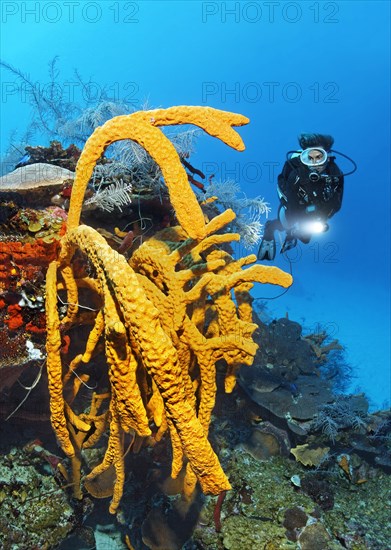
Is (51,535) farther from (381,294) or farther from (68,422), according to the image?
(381,294)

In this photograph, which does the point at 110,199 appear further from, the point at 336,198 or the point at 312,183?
the point at 336,198

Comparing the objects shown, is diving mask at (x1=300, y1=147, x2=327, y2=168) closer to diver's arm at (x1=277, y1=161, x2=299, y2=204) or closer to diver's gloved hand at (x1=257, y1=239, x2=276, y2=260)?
diver's arm at (x1=277, y1=161, x2=299, y2=204)

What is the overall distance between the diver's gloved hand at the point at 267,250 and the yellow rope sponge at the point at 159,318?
3801 millimetres

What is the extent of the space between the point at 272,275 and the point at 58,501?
11.2 ft

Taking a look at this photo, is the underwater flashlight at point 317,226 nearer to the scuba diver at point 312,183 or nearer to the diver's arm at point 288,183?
the scuba diver at point 312,183

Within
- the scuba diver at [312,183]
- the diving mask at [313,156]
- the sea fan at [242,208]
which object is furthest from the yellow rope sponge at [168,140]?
the scuba diver at [312,183]

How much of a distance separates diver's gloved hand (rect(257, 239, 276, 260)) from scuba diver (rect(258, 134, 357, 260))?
110 cm

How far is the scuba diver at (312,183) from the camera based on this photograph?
5.57 metres

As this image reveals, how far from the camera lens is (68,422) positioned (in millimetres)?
3105

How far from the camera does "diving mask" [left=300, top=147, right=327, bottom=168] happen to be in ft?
18.1

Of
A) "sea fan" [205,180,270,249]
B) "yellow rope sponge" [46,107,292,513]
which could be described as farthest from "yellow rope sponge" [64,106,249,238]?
"sea fan" [205,180,270,249]

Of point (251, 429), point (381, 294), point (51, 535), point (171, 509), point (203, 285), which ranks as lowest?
point (51, 535)

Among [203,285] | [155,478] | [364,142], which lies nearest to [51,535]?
[155,478]

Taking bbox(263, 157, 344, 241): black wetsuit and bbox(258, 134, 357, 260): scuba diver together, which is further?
bbox(263, 157, 344, 241): black wetsuit
